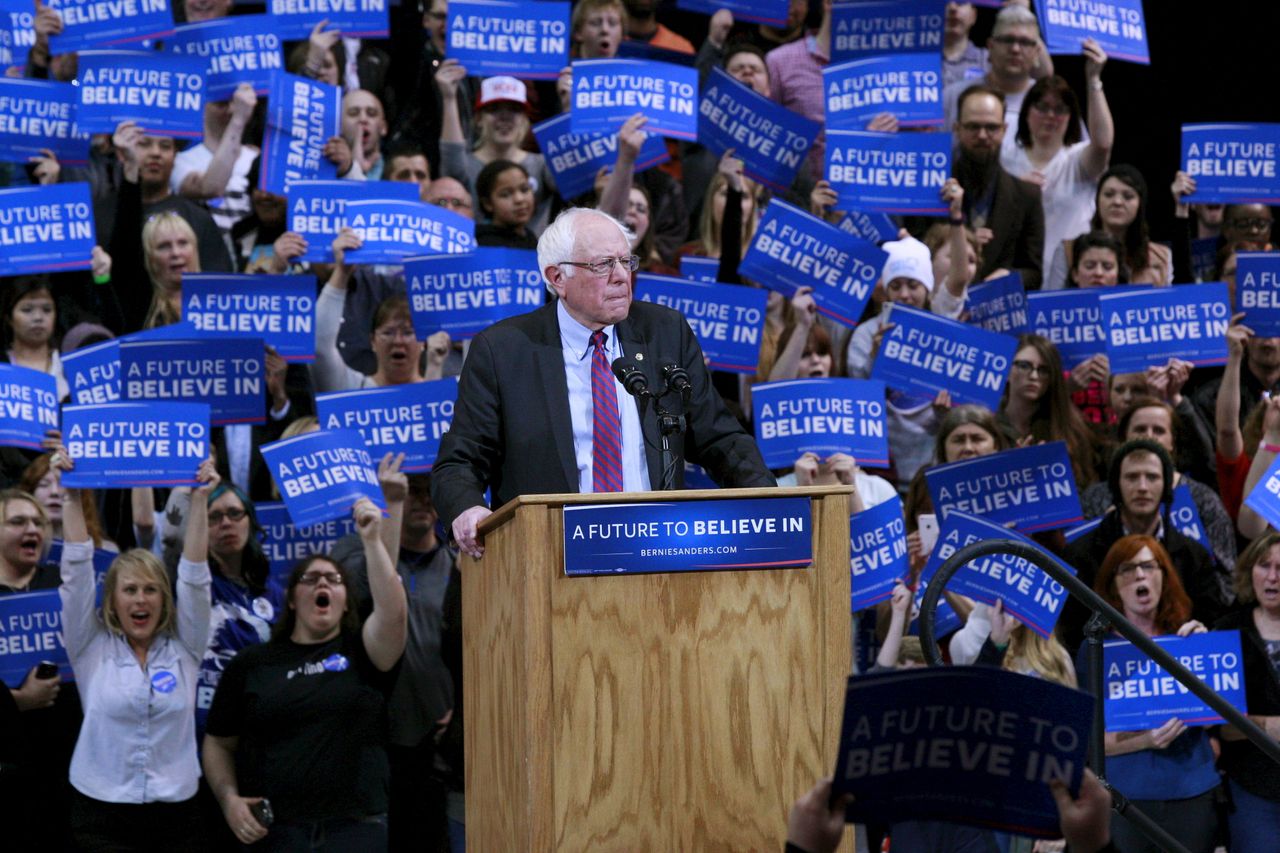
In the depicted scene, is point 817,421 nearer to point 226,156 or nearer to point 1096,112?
point 1096,112

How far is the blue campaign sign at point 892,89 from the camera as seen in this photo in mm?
8406

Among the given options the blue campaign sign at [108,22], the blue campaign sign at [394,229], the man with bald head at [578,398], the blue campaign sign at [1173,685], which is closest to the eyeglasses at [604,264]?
the man with bald head at [578,398]

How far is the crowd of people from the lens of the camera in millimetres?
6414

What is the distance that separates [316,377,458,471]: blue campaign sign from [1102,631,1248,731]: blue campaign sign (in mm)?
2494

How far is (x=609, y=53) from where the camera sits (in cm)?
917

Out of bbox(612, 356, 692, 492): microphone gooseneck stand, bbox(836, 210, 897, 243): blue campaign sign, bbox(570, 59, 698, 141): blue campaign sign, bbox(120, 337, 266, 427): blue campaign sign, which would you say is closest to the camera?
bbox(612, 356, 692, 492): microphone gooseneck stand

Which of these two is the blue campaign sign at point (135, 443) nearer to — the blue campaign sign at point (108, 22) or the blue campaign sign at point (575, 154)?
the blue campaign sign at point (575, 154)

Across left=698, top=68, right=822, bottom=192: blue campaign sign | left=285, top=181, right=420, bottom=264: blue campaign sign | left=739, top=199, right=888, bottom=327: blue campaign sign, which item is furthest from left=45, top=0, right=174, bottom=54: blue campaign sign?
left=739, top=199, right=888, bottom=327: blue campaign sign

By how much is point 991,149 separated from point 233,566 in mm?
3858

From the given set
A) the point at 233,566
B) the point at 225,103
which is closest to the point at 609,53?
the point at 225,103

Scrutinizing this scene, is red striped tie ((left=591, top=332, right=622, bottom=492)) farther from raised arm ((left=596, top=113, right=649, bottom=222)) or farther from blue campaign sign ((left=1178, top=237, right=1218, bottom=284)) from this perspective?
blue campaign sign ((left=1178, top=237, right=1218, bottom=284))

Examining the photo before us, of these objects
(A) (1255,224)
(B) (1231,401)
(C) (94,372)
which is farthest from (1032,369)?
(C) (94,372)

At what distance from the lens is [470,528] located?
4.05 m

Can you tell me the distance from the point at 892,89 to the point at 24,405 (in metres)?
3.77
